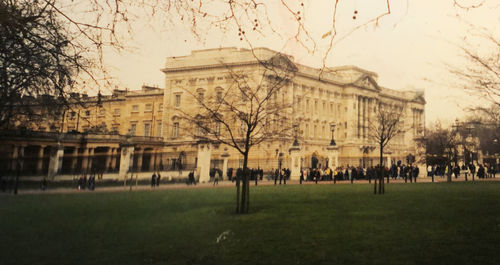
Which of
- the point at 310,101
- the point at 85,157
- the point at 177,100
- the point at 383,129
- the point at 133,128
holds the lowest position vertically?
the point at 85,157

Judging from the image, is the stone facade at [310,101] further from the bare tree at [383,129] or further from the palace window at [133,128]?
the bare tree at [383,129]

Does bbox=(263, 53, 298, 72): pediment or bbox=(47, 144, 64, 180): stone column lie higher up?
bbox=(263, 53, 298, 72): pediment

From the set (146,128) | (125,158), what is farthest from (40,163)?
(146,128)

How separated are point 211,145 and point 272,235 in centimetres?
2864

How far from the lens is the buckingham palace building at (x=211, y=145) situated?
125 feet

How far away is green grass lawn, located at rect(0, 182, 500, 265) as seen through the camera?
674 cm

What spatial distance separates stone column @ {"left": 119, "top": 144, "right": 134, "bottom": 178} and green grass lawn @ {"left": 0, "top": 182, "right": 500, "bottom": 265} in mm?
17806

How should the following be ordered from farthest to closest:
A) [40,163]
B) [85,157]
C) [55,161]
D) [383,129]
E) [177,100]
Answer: [177,100] < [85,157] < [40,163] < [55,161] < [383,129]

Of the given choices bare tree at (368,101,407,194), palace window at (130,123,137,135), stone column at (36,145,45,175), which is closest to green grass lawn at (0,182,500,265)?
bare tree at (368,101,407,194)

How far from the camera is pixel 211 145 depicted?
36.9 metres

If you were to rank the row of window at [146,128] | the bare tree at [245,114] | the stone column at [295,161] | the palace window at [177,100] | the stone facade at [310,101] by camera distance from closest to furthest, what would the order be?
1. the bare tree at [245,114]
2. the stone column at [295,161]
3. the stone facade at [310,101]
4. the palace window at [177,100]
5. the row of window at [146,128]

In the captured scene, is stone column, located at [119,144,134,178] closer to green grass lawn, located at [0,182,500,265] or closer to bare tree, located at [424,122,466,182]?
green grass lawn, located at [0,182,500,265]

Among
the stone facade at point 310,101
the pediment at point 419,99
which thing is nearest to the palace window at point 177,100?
the stone facade at point 310,101

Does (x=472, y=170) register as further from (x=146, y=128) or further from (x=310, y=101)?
(x=146, y=128)
